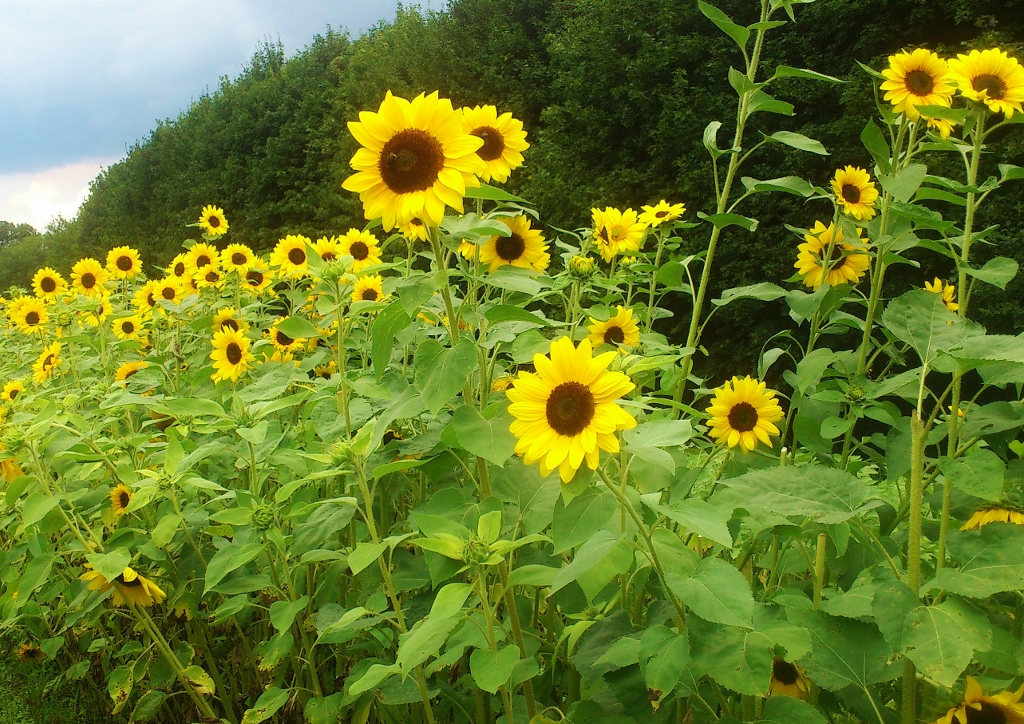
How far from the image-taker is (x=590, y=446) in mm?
1035

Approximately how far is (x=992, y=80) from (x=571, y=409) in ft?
4.84

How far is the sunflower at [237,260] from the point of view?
3.70 metres

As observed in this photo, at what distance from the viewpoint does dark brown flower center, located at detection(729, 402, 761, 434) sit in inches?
73.5

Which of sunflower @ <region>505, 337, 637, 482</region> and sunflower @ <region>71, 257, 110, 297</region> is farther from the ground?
sunflower @ <region>71, 257, 110, 297</region>

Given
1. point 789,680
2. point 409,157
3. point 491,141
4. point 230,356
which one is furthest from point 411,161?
point 230,356

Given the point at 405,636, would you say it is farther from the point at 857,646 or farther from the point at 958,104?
the point at 958,104

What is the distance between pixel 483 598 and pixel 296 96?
17.3m

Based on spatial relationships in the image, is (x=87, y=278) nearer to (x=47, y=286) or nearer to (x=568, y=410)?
(x=47, y=286)

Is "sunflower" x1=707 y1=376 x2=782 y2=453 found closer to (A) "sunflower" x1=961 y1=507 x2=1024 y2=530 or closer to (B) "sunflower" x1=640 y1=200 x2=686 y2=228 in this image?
(A) "sunflower" x1=961 y1=507 x2=1024 y2=530

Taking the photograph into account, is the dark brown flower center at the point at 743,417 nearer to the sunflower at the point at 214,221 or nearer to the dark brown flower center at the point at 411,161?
the dark brown flower center at the point at 411,161

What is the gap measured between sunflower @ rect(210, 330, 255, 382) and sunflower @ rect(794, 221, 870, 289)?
6.84 ft

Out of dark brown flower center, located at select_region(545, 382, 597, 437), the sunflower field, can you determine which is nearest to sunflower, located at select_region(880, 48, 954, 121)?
the sunflower field

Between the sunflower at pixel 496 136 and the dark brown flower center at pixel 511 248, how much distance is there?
212mm

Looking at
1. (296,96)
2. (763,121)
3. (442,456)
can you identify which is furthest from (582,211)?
(296,96)
